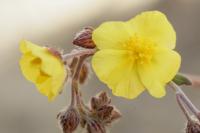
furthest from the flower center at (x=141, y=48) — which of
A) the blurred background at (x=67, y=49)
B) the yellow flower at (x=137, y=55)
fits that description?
the blurred background at (x=67, y=49)

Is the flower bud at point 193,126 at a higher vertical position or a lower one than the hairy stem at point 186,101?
lower

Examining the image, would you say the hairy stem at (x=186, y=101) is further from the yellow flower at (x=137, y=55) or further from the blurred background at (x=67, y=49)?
the blurred background at (x=67, y=49)

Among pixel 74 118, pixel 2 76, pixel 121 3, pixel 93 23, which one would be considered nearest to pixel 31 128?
pixel 2 76

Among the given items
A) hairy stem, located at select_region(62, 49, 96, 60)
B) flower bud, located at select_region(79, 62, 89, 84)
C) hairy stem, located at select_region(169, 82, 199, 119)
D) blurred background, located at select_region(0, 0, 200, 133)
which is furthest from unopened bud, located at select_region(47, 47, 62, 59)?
blurred background, located at select_region(0, 0, 200, 133)

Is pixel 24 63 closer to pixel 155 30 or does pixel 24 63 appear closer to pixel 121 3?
pixel 155 30

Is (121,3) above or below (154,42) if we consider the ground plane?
below

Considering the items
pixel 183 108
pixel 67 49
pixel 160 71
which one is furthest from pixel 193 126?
pixel 67 49
